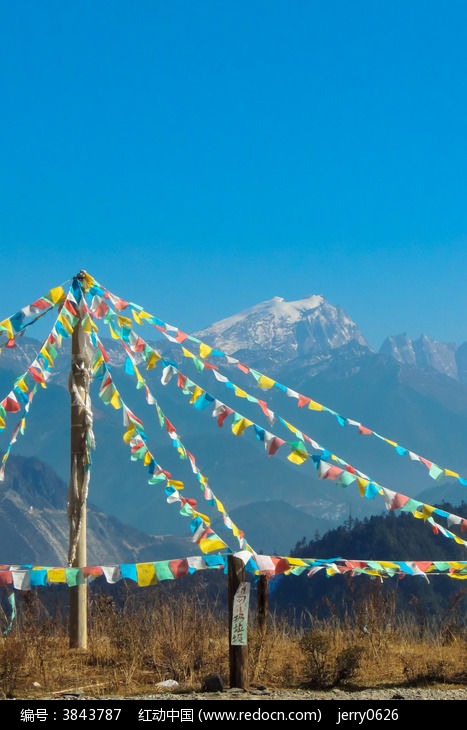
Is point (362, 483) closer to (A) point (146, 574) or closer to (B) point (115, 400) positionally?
(A) point (146, 574)

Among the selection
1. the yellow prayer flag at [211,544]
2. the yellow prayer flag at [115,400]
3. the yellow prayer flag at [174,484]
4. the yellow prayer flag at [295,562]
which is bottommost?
the yellow prayer flag at [295,562]

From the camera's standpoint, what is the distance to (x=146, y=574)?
1231 cm

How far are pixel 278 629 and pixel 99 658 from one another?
11.0 ft

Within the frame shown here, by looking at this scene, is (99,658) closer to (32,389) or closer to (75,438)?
(75,438)

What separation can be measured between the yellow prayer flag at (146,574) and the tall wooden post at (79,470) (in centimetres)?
330

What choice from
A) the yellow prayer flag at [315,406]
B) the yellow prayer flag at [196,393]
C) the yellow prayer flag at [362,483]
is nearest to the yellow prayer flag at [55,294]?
the yellow prayer flag at [196,393]

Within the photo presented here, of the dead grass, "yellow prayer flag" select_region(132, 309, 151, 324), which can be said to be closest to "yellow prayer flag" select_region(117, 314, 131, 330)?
"yellow prayer flag" select_region(132, 309, 151, 324)

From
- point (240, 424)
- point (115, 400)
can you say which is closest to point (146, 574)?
point (240, 424)

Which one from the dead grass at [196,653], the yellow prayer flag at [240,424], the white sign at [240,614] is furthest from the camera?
the yellow prayer flag at [240,424]

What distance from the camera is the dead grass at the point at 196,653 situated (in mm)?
12539

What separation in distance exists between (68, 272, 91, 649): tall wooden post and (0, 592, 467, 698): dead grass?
46 centimetres

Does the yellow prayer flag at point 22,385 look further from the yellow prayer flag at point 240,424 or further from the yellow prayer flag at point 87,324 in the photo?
the yellow prayer flag at point 240,424

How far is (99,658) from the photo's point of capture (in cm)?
1395
